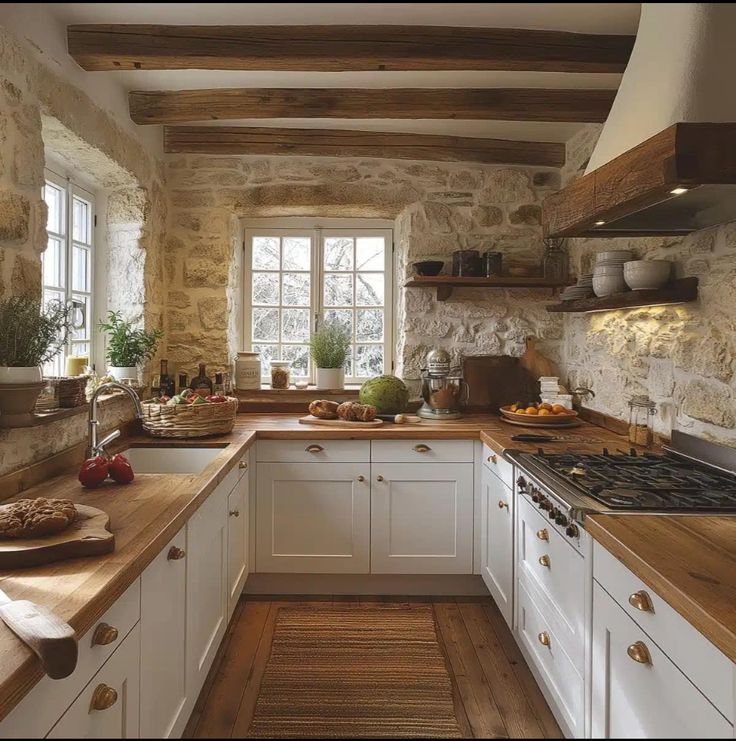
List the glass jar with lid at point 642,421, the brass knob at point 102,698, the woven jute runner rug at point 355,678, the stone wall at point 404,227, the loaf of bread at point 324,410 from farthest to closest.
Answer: the stone wall at point 404,227 < the loaf of bread at point 324,410 < the glass jar with lid at point 642,421 < the woven jute runner rug at point 355,678 < the brass knob at point 102,698

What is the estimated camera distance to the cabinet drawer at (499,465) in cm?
260

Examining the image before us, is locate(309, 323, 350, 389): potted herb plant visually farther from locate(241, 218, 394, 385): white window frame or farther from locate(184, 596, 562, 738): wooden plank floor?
locate(184, 596, 562, 738): wooden plank floor

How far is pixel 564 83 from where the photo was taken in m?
2.99

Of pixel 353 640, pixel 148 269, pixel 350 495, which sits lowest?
pixel 353 640

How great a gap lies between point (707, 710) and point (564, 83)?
2.79 metres

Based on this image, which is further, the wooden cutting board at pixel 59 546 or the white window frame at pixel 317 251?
the white window frame at pixel 317 251

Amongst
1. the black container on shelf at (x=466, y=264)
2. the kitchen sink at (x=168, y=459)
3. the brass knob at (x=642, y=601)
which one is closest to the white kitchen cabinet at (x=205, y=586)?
the kitchen sink at (x=168, y=459)

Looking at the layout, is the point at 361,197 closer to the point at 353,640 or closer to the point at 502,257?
the point at 502,257

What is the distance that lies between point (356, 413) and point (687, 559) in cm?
215

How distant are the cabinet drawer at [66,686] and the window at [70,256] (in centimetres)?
144

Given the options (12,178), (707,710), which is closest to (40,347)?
(12,178)

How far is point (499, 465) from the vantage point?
9.10 feet

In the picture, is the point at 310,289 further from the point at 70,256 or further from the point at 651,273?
the point at 651,273

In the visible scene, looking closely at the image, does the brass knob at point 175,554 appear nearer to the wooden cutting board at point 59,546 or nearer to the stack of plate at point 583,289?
the wooden cutting board at point 59,546
